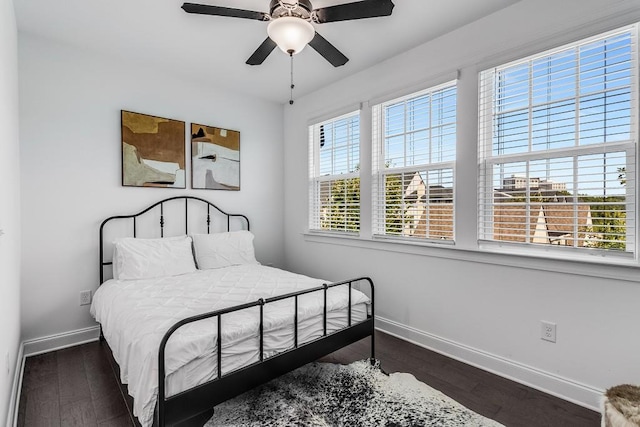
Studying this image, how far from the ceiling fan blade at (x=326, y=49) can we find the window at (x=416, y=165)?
3.32 ft

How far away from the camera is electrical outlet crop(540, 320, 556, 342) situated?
2172 millimetres

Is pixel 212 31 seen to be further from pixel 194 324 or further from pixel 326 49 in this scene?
pixel 194 324

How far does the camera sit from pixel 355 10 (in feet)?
5.97

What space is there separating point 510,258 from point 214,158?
313 cm

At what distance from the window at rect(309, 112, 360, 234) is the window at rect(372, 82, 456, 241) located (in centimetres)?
32

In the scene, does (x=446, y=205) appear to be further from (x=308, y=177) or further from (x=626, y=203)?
(x=308, y=177)

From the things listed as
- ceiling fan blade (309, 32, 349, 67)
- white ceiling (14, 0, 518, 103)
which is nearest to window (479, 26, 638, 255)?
white ceiling (14, 0, 518, 103)

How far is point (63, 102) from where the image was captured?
2.86 metres

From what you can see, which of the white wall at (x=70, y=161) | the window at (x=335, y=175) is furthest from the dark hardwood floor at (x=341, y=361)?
the window at (x=335, y=175)

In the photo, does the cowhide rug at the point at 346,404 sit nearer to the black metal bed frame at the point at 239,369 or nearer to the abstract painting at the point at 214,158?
the black metal bed frame at the point at 239,369

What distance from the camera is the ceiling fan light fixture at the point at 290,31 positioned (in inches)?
70.9

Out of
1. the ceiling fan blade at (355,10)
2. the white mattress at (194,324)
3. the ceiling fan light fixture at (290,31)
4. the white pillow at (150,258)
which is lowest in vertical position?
the white mattress at (194,324)

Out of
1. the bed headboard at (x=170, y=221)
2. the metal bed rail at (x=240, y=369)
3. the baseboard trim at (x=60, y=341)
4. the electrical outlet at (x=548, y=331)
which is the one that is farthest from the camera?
the bed headboard at (x=170, y=221)

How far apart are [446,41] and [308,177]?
2.08m
